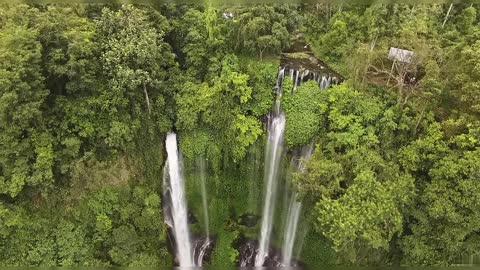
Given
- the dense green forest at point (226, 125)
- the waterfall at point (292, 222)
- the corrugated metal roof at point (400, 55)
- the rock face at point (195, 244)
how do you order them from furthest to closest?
the rock face at point (195, 244) < the waterfall at point (292, 222) < the corrugated metal roof at point (400, 55) < the dense green forest at point (226, 125)

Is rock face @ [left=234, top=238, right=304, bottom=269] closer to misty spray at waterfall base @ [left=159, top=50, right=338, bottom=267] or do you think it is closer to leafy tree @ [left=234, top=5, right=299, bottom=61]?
misty spray at waterfall base @ [left=159, top=50, right=338, bottom=267]

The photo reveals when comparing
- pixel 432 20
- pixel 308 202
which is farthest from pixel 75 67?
pixel 432 20

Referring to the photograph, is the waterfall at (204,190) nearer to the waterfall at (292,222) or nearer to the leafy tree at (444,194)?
the waterfall at (292,222)

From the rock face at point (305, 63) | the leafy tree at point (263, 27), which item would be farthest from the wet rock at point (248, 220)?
the leafy tree at point (263, 27)

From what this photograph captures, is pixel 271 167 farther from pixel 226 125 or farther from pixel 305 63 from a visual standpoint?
pixel 305 63

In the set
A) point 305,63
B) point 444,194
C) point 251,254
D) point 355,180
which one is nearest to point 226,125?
point 305,63

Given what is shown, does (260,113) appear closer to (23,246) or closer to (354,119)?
(354,119)
